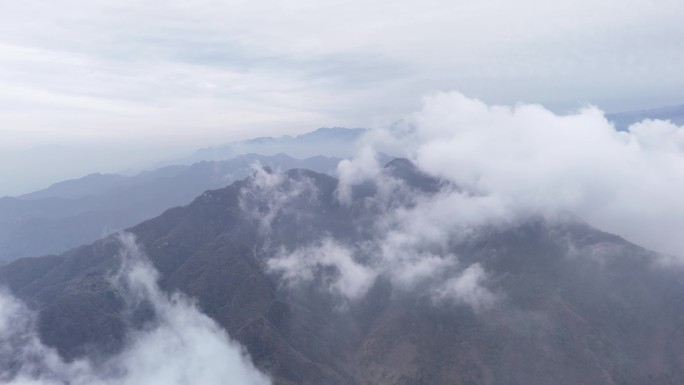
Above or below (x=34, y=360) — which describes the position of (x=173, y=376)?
below

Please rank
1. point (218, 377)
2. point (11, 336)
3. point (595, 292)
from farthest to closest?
point (595, 292)
point (11, 336)
point (218, 377)

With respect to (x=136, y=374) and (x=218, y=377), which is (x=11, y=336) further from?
(x=218, y=377)

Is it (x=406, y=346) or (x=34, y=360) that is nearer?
(x=34, y=360)

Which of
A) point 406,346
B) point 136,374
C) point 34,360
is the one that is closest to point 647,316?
point 406,346

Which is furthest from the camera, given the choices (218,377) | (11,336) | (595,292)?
(595,292)

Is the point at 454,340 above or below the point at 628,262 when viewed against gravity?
below

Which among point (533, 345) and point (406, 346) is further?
point (406, 346)

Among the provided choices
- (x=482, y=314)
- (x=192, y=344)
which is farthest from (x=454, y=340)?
(x=192, y=344)

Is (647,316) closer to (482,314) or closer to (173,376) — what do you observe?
(482,314)

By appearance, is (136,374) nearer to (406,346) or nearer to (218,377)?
(218,377)
